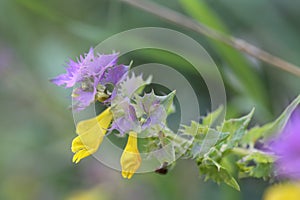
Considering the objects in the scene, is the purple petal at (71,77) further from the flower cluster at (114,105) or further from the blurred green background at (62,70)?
the blurred green background at (62,70)

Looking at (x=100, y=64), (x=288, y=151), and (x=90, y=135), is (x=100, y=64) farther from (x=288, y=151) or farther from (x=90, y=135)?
(x=288, y=151)

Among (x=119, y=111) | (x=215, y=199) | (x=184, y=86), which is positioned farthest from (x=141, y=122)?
(x=215, y=199)

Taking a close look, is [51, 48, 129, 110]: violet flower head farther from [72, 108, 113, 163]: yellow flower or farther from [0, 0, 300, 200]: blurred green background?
[0, 0, 300, 200]: blurred green background

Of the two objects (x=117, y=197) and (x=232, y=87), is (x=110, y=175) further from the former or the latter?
(x=232, y=87)

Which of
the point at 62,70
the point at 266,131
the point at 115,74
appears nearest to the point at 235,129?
the point at 266,131

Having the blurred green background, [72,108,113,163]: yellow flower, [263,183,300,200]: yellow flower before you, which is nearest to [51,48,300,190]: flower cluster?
[72,108,113,163]: yellow flower

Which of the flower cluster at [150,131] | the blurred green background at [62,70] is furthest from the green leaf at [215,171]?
the blurred green background at [62,70]

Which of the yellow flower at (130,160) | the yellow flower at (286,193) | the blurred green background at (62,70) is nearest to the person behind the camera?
the yellow flower at (130,160)
